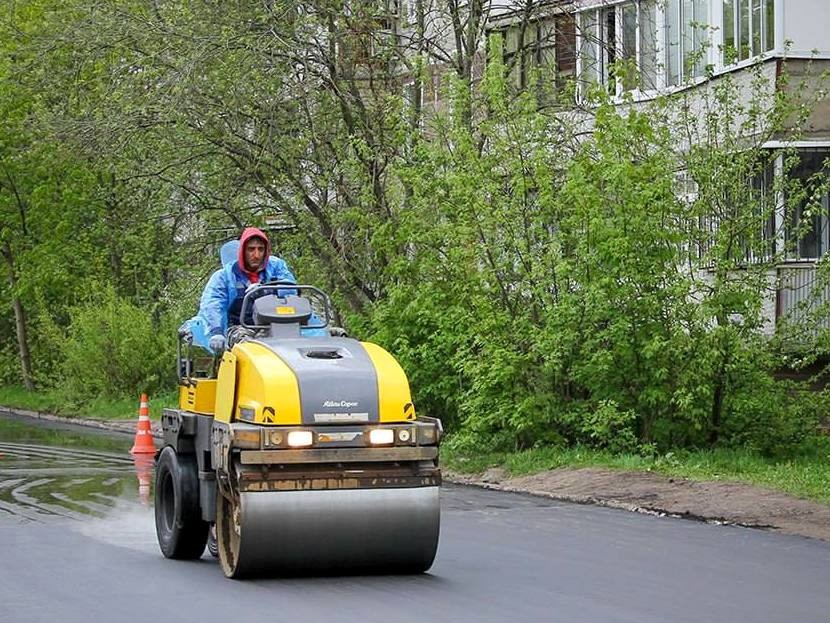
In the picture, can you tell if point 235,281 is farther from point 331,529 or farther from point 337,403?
point 331,529

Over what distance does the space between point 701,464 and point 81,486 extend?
6988 mm

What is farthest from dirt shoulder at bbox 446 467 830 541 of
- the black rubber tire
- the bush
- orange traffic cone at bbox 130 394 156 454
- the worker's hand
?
the bush

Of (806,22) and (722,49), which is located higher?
(806,22)

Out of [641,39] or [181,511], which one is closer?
[181,511]

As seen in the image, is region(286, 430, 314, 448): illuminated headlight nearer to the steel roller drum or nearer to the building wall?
the steel roller drum

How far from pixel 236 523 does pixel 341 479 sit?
2.56 feet

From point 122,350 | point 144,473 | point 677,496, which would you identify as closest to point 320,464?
point 677,496

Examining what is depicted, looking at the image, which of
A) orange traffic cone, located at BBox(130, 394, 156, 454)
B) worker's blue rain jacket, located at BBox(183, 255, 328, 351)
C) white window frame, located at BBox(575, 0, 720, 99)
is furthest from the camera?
white window frame, located at BBox(575, 0, 720, 99)

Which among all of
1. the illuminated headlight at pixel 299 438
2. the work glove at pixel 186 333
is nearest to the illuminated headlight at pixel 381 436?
the illuminated headlight at pixel 299 438

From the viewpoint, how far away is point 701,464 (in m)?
19.7

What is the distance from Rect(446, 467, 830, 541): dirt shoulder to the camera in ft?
51.5

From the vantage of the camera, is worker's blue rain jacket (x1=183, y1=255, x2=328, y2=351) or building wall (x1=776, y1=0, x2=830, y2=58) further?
building wall (x1=776, y1=0, x2=830, y2=58)

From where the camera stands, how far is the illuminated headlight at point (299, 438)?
11266 mm

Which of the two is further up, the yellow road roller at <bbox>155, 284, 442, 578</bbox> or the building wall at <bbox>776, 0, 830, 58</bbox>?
the building wall at <bbox>776, 0, 830, 58</bbox>
